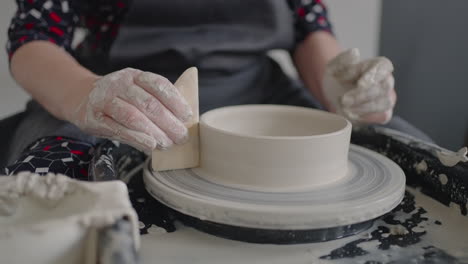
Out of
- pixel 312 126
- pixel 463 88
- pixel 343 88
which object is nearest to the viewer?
pixel 312 126

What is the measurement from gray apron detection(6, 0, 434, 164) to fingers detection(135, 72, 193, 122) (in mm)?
385

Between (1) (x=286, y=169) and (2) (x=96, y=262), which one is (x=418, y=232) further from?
(2) (x=96, y=262)

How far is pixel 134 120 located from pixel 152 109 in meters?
0.03

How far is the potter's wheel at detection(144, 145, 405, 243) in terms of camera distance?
2.43 ft

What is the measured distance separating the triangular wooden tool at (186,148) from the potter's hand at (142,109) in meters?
0.02

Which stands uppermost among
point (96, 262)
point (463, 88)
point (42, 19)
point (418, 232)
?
point (42, 19)

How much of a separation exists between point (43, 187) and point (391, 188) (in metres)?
0.53

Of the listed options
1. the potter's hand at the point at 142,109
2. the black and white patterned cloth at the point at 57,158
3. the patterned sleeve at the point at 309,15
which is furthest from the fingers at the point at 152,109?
the patterned sleeve at the point at 309,15

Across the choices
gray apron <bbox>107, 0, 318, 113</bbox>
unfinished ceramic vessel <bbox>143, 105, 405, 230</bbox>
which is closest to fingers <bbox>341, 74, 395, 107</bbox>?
unfinished ceramic vessel <bbox>143, 105, 405, 230</bbox>

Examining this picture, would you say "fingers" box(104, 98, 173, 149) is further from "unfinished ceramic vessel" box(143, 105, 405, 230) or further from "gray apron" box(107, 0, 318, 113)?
"gray apron" box(107, 0, 318, 113)

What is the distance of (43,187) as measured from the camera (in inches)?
25.1

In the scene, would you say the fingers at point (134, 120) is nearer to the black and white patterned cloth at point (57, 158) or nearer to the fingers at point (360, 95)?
the black and white patterned cloth at point (57, 158)

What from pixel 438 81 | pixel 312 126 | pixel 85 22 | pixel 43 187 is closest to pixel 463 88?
pixel 438 81

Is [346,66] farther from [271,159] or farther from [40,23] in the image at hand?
[40,23]
